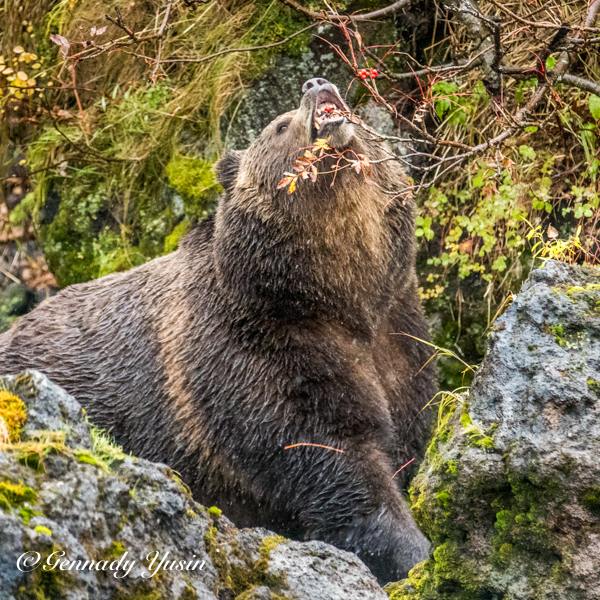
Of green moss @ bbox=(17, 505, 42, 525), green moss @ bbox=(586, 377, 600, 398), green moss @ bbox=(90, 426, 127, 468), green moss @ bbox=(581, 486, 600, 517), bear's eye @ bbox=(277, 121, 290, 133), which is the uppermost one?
bear's eye @ bbox=(277, 121, 290, 133)

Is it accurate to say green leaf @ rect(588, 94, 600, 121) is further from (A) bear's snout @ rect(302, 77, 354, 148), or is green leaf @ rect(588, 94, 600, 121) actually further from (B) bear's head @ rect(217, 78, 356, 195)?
(A) bear's snout @ rect(302, 77, 354, 148)

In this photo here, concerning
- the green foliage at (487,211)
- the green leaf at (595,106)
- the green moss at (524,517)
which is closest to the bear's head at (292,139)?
the green foliage at (487,211)

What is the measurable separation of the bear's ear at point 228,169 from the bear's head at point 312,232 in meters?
0.25

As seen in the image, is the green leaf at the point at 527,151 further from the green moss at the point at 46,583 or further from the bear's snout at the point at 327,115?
the green moss at the point at 46,583

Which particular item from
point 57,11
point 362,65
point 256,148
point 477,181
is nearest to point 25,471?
point 256,148

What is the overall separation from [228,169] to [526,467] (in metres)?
4.01

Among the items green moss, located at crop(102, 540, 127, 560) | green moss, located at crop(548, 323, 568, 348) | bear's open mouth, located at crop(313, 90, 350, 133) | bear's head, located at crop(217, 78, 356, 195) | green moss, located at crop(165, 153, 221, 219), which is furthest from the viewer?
green moss, located at crop(165, 153, 221, 219)

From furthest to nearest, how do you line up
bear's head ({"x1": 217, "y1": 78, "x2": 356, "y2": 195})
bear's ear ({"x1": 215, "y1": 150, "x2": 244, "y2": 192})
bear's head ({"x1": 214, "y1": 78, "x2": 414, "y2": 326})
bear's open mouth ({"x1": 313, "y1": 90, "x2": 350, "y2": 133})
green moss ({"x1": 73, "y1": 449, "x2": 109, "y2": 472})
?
bear's ear ({"x1": 215, "y1": 150, "x2": 244, "y2": 192}) < bear's head ({"x1": 214, "y1": 78, "x2": 414, "y2": 326}) < bear's head ({"x1": 217, "y1": 78, "x2": 356, "y2": 195}) < bear's open mouth ({"x1": 313, "y1": 90, "x2": 350, "y2": 133}) < green moss ({"x1": 73, "y1": 449, "x2": 109, "y2": 472})

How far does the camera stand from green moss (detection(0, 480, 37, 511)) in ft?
9.62

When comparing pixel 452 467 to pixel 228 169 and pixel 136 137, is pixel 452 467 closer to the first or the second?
pixel 228 169

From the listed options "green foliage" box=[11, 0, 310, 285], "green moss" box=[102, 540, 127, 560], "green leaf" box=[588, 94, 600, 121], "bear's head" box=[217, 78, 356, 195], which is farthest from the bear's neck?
"green moss" box=[102, 540, 127, 560]

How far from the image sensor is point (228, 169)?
7250 millimetres

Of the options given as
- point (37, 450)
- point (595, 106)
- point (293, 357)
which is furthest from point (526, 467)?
point (595, 106)

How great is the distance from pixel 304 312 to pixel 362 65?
9.92ft
